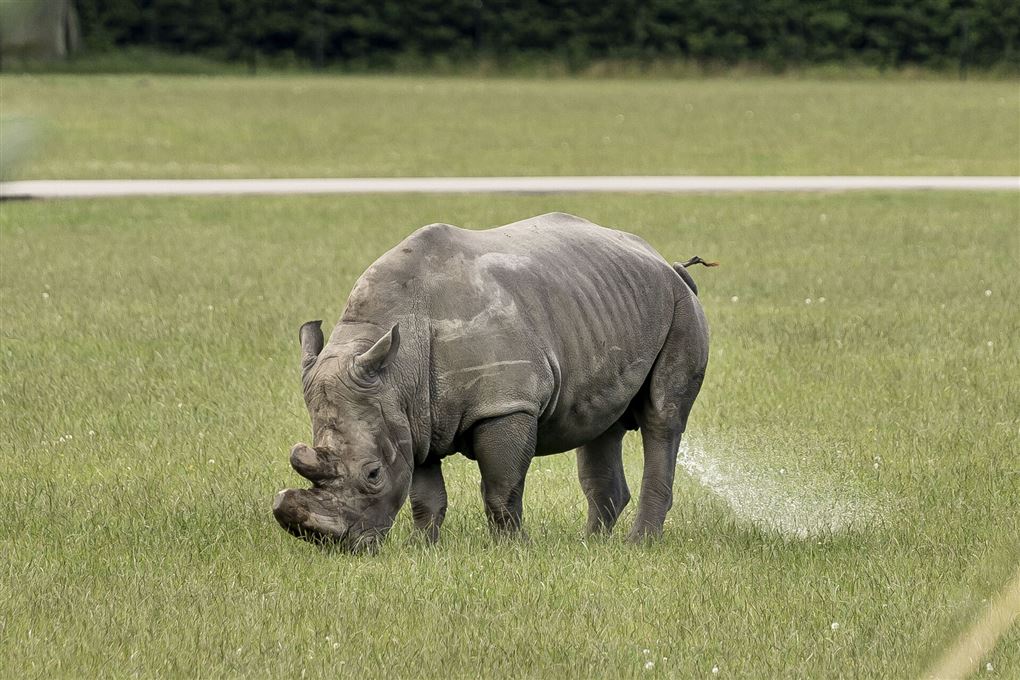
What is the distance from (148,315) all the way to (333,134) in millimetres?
16351

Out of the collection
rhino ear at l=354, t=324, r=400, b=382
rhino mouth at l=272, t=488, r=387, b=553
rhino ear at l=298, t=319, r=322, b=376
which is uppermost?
rhino ear at l=354, t=324, r=400, b=382

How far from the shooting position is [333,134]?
28500 millimetres

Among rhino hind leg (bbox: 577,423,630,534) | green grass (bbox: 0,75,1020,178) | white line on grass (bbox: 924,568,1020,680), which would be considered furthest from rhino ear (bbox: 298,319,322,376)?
green grass (bbox: 0,75,1020,178)

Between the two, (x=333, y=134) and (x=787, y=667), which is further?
(x=333, y=134)

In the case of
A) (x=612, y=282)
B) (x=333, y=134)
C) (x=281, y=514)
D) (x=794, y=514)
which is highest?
(x=612, y=282)

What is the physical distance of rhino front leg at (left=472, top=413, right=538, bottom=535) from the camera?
224 inches

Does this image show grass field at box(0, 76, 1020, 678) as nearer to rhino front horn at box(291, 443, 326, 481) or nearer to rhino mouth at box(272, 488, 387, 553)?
rhino mouth at box(272, 488, 387, 553)

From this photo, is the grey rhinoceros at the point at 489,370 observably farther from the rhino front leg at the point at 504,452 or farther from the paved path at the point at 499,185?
the paved path at the point at 499,185

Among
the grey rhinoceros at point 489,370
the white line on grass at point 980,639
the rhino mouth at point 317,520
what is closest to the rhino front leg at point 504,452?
the grey rhinoceros at point 489,370

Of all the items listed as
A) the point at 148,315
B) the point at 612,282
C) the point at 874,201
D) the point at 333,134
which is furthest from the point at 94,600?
the point at 333,134

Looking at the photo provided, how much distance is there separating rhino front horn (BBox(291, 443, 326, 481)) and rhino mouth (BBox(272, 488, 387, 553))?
0.07 metres

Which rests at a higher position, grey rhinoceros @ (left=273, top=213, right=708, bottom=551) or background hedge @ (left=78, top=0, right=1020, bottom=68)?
grey rhinoceros @ (left=273, top=213, right=708, bottom=551)

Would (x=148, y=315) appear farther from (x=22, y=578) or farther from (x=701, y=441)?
(x=22, y=578)

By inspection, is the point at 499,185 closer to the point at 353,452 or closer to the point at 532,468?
the point at 532,468
